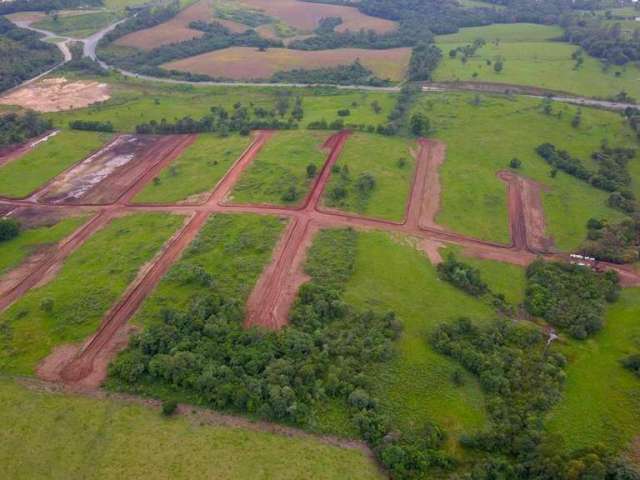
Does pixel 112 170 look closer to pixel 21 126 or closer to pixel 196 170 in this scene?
pixel 196 170

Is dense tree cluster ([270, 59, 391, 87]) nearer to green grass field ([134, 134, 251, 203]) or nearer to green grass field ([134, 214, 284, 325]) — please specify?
green grass field ([134, 134, 251, 203])

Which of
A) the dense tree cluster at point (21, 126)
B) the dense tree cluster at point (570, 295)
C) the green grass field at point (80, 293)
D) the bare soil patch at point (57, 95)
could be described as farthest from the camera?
the bare soil patch at point (57, 95)

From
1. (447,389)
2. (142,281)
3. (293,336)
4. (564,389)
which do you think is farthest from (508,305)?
(142,281)

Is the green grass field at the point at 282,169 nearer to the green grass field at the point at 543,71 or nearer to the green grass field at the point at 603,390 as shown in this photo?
the green grass field at the point at 603,390

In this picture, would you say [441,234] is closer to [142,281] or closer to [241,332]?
[241,332]

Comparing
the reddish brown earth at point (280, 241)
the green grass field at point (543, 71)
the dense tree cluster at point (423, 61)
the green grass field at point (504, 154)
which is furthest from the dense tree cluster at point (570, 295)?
the dense tree cluster at point (423, 61)

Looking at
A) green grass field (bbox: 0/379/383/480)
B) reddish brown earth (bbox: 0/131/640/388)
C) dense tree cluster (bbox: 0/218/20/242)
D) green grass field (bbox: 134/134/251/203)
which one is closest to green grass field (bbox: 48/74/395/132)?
reddish brown earth (bbox: 0/131/640/388)

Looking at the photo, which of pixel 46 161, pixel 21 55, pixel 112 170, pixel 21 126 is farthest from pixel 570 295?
pixel 21 55
